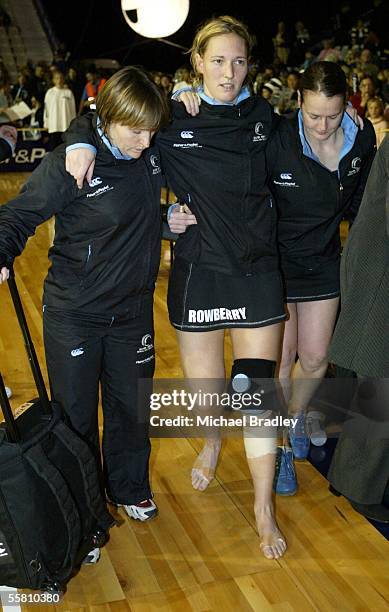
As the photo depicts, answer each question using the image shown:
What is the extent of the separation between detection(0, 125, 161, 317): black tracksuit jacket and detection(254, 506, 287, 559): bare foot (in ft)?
2.77

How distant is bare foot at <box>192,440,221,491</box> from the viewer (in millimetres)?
3030

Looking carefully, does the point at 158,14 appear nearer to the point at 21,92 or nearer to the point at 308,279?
the point at 308,279

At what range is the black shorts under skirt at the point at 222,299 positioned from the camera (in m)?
2.61

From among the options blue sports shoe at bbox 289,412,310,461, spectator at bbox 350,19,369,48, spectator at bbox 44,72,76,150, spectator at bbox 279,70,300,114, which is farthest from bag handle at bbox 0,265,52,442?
spectator at bbox 350,19,369,48

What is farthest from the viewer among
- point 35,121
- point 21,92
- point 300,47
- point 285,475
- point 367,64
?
point 300,47

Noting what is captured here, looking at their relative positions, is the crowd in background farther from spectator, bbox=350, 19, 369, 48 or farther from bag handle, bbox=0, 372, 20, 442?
bag handle, bbox=0, 372, 20, 442

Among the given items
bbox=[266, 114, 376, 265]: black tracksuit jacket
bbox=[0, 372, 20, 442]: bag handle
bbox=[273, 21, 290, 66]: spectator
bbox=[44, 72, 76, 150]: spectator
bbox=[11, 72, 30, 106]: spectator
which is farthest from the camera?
bbox=[273, 21, 290, 66]: spectator

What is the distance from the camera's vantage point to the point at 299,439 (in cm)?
329

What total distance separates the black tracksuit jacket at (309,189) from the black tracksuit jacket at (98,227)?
509mm

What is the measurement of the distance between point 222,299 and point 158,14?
15.1 feet

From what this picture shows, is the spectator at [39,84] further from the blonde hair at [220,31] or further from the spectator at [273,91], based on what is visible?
the blonde hair at [220,31]

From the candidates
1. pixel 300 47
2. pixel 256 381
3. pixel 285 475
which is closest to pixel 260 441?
pixel 256 381

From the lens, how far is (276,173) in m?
2.75

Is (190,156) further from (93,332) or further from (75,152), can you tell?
(93,332)
